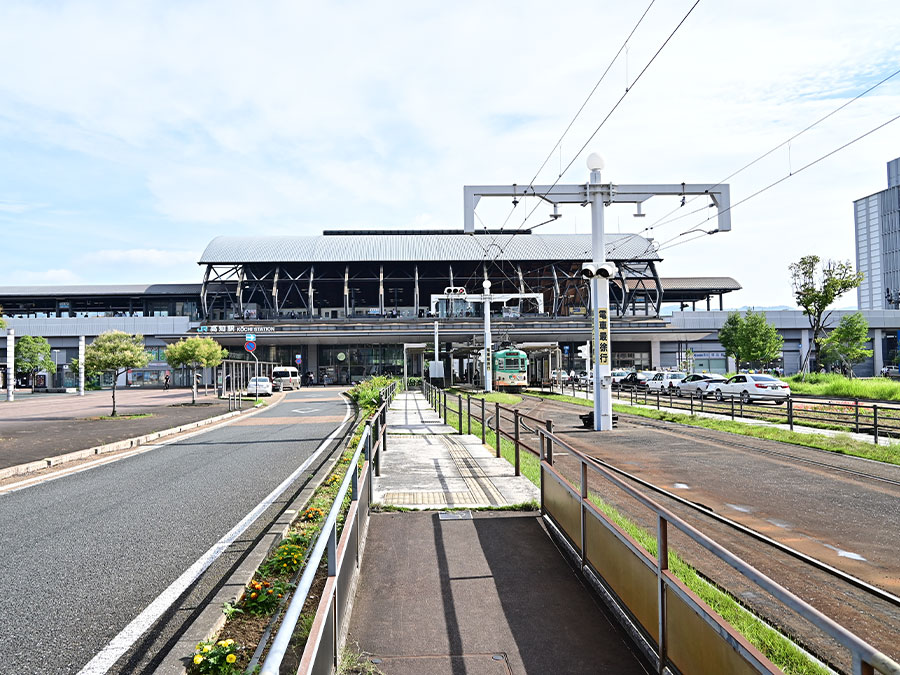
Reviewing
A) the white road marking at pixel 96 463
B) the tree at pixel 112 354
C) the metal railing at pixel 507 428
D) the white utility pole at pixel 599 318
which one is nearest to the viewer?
the white road marking at pixel 96 463

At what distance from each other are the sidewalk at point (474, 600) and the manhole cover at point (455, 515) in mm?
24

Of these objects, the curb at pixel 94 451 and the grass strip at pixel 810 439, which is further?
the grass strip at pixel 810 439

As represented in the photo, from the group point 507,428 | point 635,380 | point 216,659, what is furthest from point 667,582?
point 635,380

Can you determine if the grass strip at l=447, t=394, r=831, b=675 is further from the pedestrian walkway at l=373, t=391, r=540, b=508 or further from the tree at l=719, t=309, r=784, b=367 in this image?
the tree at l=719, t=309, r=784, b=367

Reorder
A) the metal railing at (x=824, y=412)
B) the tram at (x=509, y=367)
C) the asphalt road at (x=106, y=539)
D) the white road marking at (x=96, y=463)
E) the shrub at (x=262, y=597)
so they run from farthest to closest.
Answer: the tram at (x=509, y=367) < the metal railing at (x=824, y=412) < the white road marking at (x=96, y=463) < the shrub at (x=262, y=597) < the asphalt road at (x=106, y=539)

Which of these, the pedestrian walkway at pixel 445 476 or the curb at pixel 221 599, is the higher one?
the curb at pixel 221 599

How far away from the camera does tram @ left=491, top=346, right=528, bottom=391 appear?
1822 inches

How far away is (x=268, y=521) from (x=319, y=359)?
6406 cm

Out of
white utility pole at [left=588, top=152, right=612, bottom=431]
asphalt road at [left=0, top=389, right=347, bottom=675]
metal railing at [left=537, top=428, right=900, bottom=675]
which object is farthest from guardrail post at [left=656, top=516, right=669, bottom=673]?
white utility pole at [left=588, top=152, right=612, bottom=431]

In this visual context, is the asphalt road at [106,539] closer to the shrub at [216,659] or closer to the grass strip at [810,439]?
the shrub at [216,659]

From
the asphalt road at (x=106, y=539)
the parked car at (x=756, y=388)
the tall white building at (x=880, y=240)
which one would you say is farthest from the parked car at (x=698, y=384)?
the tall white building at (x=880, y=240)

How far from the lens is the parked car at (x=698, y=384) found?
36.9 meters

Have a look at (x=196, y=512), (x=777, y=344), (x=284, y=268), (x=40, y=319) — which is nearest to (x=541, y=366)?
(x=777, y=344)

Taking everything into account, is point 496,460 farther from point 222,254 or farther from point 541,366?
point 222,254
